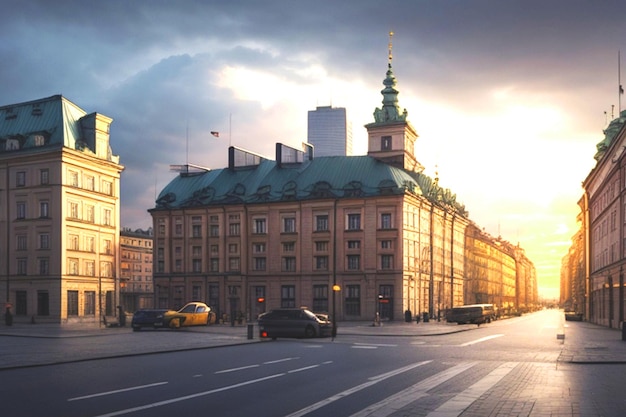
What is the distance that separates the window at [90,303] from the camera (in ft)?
273

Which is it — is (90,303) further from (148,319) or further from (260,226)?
(148,319)

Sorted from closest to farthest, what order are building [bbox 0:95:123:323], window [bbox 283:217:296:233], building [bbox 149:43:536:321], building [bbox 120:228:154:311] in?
building [bbox 0:95:123:323], building [bbox 149:43:536:321], window [bbox 283:217:296:233], building [bbox 120:228:154:311]

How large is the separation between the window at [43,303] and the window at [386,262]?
38.2m

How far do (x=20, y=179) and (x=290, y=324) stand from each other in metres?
50.6

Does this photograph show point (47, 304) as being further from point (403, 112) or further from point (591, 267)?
point (591, 267)

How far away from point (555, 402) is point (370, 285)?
77264 millimetres

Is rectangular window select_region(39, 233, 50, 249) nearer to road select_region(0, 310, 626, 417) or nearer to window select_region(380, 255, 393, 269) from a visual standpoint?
window select_region(380, 255, 393, 269)

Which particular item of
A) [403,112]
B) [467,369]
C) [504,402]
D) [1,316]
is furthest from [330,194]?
[504,402]

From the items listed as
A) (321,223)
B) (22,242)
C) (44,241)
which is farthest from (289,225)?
(22,242)

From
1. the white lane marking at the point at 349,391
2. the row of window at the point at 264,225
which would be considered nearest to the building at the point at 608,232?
the row of window at the point at 264,225

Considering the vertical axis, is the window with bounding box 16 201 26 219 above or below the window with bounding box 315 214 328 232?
above

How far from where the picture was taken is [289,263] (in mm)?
98750

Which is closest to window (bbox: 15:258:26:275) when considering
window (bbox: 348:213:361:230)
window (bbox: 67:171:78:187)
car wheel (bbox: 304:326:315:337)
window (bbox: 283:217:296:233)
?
window (bbox: 67:171:78:187)

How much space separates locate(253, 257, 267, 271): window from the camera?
100188 millimetres
